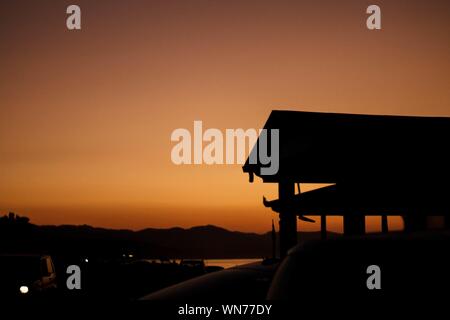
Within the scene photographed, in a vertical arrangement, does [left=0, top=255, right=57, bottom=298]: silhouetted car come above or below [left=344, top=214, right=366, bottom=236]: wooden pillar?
below

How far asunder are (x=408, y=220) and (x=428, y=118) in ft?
9.14

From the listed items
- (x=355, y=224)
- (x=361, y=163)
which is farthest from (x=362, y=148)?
(x=355, y=224)

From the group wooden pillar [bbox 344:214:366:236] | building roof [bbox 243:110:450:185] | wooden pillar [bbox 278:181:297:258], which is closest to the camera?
building roof [bbox 243:110:450:185]

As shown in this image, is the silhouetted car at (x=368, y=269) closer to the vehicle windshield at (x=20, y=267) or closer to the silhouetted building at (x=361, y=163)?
the silhouetted building at (x=361, y=163)

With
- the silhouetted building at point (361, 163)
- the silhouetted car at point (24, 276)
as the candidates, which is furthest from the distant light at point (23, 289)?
the silhouetted building at point (361, 163)

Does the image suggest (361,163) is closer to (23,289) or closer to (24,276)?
(23,289)

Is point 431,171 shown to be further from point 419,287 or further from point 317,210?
point 419,287

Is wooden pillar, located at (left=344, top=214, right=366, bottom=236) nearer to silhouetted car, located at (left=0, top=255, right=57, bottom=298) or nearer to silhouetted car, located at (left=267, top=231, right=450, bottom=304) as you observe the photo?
silhouetted car, located at (left=0, top=255, right=57, bottom=298)

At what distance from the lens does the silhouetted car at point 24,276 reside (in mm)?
14123

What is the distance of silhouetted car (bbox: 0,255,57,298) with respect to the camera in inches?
556

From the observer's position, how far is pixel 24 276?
576 inches

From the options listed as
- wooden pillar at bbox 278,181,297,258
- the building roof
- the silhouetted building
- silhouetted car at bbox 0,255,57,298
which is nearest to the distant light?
silhouetted car at bbox 0,255,57,298

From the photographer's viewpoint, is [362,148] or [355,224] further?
[355,224]
